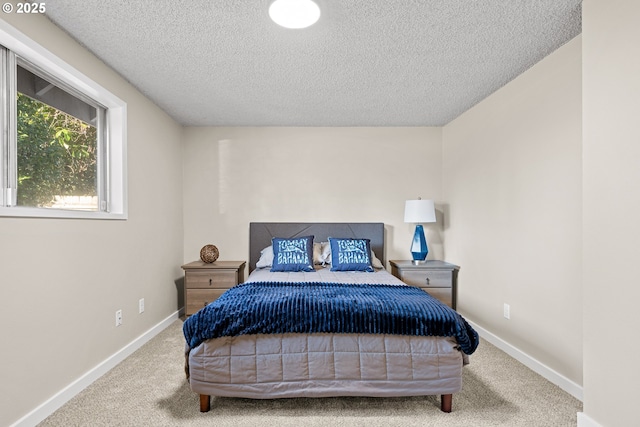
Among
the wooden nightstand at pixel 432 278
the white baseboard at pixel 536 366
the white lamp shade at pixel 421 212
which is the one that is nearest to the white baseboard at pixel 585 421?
the white baseboard at pixel 536 366

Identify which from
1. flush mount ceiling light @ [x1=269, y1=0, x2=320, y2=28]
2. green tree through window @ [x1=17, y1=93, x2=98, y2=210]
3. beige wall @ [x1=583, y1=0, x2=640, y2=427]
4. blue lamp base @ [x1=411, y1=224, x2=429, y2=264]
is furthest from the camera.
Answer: blue lamp base @ [x1=411, y1=224, x2=429, y2=264]

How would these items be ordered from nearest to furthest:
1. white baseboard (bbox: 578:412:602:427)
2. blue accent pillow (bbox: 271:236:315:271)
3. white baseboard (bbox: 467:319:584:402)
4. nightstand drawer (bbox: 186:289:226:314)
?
white baseboard (bbox: 578:412:602:427)
white baseboard (bbox: 467:319:584:402)
blue accent pillow (bbox: 271:236:315:271)
nightstand drawer (bbox: 186:289:226:314)

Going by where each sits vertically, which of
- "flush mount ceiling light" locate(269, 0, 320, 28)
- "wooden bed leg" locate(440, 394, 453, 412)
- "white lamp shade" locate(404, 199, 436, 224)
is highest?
"flush mount ceiling light" locate(269, 0, 320, 28)

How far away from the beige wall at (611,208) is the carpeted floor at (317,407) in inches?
15.7

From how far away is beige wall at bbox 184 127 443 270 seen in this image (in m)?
4.36

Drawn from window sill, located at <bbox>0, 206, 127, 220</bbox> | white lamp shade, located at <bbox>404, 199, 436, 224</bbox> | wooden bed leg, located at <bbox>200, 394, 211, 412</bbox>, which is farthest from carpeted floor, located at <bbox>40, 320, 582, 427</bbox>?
white lamp shade, located at <bbox>404, 199, 436, 224</bbox>

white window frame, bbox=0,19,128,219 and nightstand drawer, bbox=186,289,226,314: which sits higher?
white window frame, bbox=0,19,128,219

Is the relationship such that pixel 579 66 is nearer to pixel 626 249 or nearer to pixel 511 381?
pixel 626 249

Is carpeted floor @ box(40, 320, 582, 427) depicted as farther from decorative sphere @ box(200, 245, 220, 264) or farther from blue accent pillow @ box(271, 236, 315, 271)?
decorative sphere @ box(200, 245, 220, 264)

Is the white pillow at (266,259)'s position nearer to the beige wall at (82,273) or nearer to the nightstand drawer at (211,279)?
the nightstand drawer at (211,279)

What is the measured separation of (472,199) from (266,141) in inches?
99.8

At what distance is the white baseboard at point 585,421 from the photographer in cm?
180

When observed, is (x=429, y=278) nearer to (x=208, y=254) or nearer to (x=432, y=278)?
(x=432, y=278)

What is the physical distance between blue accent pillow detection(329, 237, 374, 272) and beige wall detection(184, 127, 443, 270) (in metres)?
0.59
